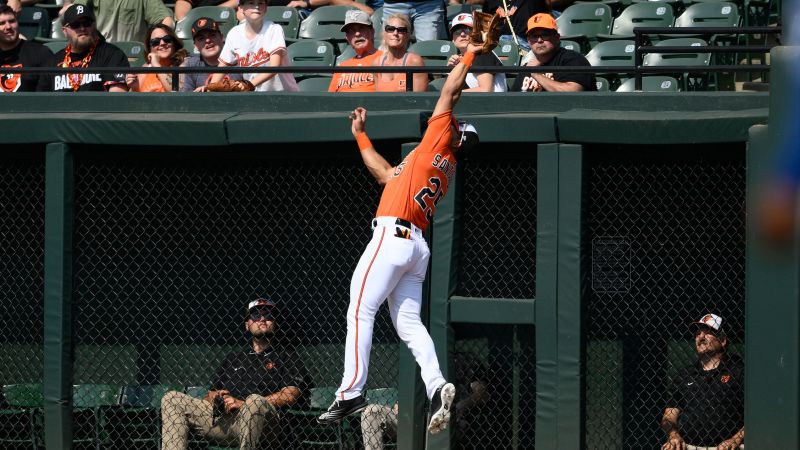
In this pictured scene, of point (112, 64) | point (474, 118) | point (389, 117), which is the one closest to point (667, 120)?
point (474, 118)

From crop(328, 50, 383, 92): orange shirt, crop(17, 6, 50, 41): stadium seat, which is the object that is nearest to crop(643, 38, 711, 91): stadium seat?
crop(328, 50, 383, 92): orange shirt

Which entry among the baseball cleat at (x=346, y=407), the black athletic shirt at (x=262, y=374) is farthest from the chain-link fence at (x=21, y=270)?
the baseball cleat at (x=346, y=407)

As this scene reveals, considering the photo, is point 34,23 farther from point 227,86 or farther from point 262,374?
point 262,374

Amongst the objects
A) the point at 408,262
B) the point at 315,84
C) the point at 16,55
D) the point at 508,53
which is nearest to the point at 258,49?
the point at 315,84

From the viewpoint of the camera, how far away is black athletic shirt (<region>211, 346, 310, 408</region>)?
320 inches

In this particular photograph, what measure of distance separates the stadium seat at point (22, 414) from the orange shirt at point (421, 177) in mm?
3082

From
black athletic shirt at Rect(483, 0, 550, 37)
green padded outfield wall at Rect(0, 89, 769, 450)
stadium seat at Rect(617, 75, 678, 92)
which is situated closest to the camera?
green padded outfield wall at Rect(0, 89, 769, 450)

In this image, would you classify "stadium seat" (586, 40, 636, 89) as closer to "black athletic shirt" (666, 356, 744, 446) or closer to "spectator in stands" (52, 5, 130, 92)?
"black athletic shirt" (666, 356, 744, 446)

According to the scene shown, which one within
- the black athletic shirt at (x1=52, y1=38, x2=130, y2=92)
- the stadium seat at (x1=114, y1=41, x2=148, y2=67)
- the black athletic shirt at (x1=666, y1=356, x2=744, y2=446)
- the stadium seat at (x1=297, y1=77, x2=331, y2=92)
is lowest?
the black athletic shirt at (x1=666, y1=356, x2=744, y2=446)

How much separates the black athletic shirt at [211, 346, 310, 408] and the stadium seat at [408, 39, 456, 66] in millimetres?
2637

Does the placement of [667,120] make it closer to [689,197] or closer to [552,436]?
[689,197]

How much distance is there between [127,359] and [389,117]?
2.54 metres

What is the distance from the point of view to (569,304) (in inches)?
299

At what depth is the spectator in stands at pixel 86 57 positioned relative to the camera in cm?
877
